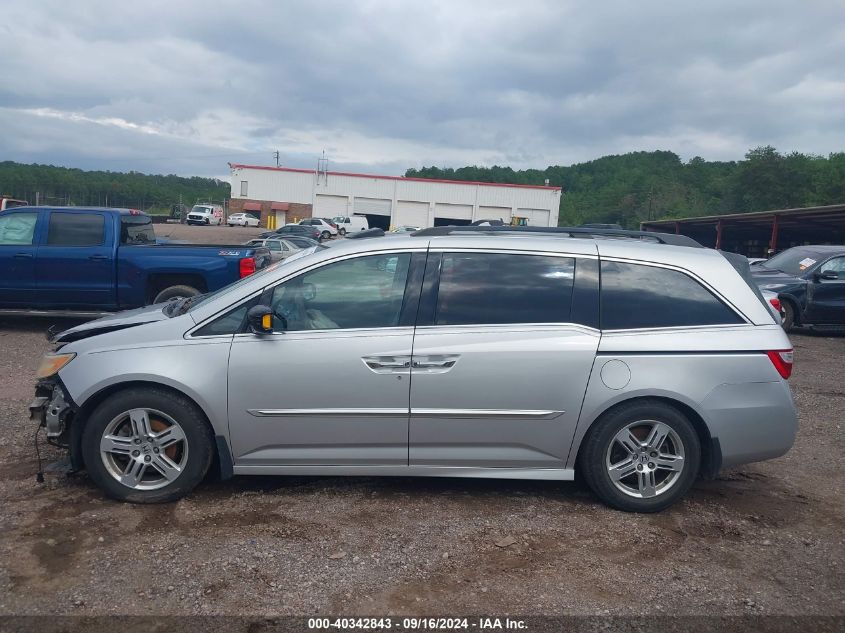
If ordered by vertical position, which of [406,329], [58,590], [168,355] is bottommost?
[58,590]

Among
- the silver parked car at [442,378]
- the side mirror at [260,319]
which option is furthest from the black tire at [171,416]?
the side mirror at [260,319]

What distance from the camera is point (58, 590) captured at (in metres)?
3.35

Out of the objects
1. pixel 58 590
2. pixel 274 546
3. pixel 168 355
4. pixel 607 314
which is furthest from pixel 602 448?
pixel 58 590

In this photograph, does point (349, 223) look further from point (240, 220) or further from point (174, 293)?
point (174, 293)

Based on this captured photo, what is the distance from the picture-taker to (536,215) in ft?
202

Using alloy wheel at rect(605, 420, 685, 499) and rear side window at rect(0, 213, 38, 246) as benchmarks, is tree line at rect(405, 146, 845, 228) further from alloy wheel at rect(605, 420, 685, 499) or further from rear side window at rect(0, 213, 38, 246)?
alloy wheel at rect(605, 420, 685, 499)

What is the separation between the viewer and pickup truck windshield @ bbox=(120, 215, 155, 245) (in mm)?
10344

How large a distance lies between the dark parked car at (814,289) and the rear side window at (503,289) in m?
9.59

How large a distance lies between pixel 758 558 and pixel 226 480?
10.9ft

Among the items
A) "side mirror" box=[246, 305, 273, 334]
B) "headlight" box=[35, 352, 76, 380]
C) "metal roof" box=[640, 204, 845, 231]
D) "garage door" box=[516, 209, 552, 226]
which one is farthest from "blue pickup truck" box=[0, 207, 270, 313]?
"garage door" box=[516, 209, 552, 226]

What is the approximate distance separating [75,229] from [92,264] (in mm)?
649

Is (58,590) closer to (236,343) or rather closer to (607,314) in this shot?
(236,343)

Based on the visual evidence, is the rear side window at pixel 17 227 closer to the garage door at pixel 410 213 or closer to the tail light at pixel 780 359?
the tail light at pixel 780 359

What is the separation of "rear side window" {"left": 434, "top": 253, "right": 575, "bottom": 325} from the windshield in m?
10.5
